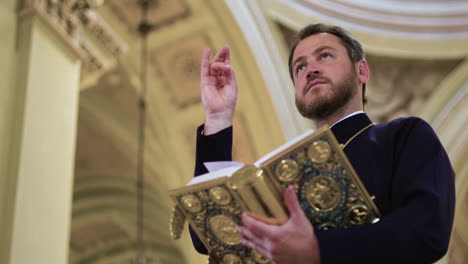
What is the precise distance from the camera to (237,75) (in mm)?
6473

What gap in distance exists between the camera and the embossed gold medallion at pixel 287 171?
1329 mm

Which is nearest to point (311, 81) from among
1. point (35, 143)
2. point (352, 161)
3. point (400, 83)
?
point (352, 161)

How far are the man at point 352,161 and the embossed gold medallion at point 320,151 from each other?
4.0 inches

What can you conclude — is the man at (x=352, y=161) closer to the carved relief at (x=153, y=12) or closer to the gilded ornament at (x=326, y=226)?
the gilded ornament at (x=326, y=226)

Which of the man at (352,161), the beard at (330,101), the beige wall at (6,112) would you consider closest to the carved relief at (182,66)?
the beige wall at (6,112)

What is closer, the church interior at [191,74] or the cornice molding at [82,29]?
the cornice molding at [82,29]

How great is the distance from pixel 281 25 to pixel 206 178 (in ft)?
19.5

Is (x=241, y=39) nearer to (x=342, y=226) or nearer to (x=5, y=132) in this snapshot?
(x=5, y=132)

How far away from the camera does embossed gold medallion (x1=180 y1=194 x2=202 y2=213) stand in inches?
55.2

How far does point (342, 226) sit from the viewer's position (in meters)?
1.38

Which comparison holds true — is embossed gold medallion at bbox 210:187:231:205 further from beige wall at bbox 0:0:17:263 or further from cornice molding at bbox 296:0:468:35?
cornice molding at bbox 296:0:468:35

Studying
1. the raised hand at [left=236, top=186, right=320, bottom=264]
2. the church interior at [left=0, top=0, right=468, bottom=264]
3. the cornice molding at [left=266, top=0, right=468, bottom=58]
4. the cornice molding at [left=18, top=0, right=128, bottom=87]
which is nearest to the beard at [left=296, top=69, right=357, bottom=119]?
the raised hand at [left=236, top=186, right=320, bottom=264]

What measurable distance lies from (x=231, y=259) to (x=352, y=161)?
402mm

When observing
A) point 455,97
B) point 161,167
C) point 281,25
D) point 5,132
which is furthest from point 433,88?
point 5,132
